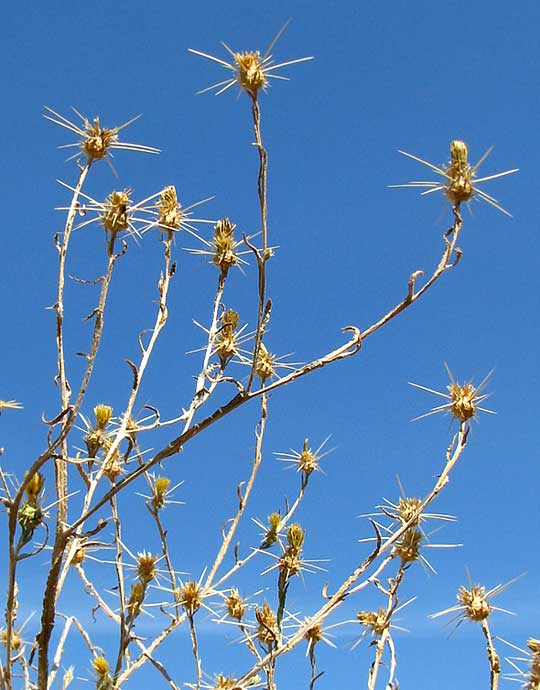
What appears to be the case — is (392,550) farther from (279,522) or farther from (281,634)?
(279,522)

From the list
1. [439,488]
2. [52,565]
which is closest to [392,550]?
[439,488]

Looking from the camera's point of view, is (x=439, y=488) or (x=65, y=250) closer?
(x=65, y=250)

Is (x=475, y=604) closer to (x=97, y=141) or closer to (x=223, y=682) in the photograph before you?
(x=223, y=682)

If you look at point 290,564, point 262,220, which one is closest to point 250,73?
point 262,220

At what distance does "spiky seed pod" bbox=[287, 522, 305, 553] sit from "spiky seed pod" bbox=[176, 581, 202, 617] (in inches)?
18.7

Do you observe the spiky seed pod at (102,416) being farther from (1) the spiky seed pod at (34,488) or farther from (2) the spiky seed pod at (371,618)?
(2) the spiky seed pod at (371,618)

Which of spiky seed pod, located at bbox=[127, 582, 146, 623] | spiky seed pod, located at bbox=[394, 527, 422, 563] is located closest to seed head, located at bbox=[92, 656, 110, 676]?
spiky seed pod, located at bbox=[127, 582, 146, 623]

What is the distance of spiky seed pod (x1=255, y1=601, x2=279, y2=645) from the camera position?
367 cm

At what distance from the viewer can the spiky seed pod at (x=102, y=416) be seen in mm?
3469

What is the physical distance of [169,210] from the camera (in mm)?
3822

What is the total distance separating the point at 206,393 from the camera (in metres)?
3.24

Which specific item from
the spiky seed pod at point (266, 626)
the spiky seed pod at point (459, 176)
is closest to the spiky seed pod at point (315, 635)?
the spiky seed pod at point (266, 626)

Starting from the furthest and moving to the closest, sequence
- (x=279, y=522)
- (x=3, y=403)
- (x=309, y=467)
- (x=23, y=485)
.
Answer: (x=309, y=467)
(x=279, y=522)
(x=3, y=403)
(x=23, y=485)

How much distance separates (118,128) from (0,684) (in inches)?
81.6
